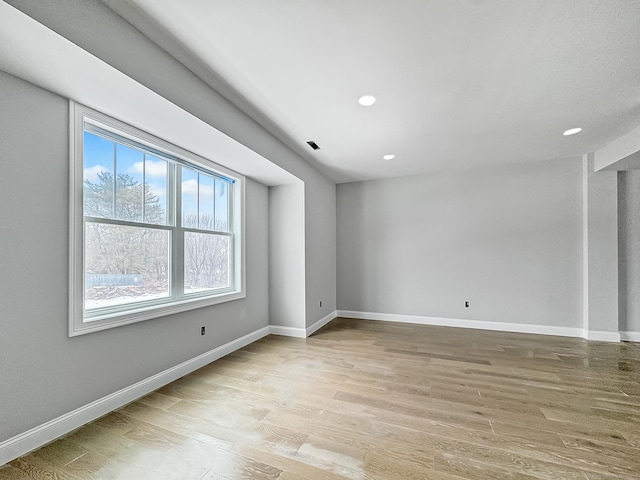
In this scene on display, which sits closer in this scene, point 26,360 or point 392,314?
point 26,360

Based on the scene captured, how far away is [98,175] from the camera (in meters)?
2.30

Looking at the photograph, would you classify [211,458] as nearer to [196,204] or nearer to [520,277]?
[196,204]

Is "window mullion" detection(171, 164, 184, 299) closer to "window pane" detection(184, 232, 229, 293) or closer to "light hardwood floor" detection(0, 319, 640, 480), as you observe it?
"window pane" detection(184, 232, 229, 293)

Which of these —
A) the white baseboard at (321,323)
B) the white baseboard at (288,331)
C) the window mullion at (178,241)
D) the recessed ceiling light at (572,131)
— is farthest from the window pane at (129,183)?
the recessed ceiling light at (572,131)

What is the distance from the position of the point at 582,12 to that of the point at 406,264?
13.1 feet

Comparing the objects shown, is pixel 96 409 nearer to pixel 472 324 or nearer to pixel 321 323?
pixel 321 323

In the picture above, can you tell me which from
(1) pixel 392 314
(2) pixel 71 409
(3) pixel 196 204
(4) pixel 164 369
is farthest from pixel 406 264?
(2) pixel 71 409

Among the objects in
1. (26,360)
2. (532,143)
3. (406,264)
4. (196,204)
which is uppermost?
(532,143)

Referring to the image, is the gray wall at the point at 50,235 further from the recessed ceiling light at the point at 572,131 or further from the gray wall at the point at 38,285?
the recessed ceiling light at the point at 572,131

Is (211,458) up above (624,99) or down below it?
below

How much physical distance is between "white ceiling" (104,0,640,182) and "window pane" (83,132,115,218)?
1022 millimetres

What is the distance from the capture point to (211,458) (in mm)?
1709

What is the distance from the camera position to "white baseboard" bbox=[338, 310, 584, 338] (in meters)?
4.31

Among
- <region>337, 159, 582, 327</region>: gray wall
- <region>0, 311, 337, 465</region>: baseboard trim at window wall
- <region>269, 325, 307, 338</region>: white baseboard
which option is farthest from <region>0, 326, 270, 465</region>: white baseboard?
<region>337, 159, 582, 327</region>: gray wall
